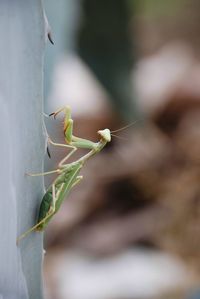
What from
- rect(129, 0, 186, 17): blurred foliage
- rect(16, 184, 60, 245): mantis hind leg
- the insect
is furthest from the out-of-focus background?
rect(16, 184, 60, 245): mantis hind leg

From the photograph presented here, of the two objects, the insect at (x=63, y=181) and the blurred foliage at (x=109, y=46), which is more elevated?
the blurred foliage at (x=109, y=46)

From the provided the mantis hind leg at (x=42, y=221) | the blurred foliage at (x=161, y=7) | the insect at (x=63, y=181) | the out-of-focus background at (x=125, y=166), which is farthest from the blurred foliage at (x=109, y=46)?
the blurred foliage at (x=161, y=7)

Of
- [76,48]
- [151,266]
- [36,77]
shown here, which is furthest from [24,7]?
[151,266]

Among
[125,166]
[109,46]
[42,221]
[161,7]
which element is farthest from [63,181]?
[161,7]

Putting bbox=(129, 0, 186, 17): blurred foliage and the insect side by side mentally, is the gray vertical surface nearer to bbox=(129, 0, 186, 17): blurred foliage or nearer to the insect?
the insect

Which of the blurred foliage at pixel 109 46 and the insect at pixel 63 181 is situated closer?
the insect at pixel 63 181

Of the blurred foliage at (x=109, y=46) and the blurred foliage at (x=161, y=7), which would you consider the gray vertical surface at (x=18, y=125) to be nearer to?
the blurred foliage at (x=109, y=46)
